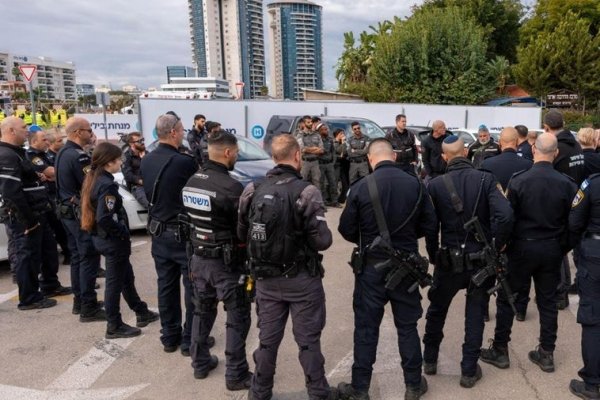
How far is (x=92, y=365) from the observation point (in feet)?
12.8

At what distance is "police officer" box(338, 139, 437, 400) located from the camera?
307 cm

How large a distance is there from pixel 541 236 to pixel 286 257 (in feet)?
6.55

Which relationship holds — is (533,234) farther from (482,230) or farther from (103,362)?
(103,362)

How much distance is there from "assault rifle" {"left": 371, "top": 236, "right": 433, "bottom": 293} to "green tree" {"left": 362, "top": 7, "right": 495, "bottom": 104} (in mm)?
25767

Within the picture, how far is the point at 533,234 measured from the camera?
3.52m

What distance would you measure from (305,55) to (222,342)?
12728 cm

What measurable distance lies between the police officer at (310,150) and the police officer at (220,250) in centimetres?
590

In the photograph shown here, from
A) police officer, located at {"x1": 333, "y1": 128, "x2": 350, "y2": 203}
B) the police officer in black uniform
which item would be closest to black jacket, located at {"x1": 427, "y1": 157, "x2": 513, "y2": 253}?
the police officer in black uniform

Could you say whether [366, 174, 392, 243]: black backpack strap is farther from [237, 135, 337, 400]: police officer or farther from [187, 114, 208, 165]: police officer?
[187, 114, 208, 165]: police officer

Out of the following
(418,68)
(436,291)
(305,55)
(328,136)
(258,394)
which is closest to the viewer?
(258,394)

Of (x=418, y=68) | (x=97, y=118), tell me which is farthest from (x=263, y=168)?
(x=418, y=68)

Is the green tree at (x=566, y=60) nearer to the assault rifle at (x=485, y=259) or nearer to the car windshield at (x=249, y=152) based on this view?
the car windshield at (x=249, y=152)

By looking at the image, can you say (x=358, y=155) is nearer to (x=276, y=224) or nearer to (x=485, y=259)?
(x=485, y=259)

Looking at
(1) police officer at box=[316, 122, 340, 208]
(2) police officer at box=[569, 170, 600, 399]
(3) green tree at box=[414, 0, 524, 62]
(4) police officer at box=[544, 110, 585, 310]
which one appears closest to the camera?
(2) police officer at box=[569, 170, 600, 399]
